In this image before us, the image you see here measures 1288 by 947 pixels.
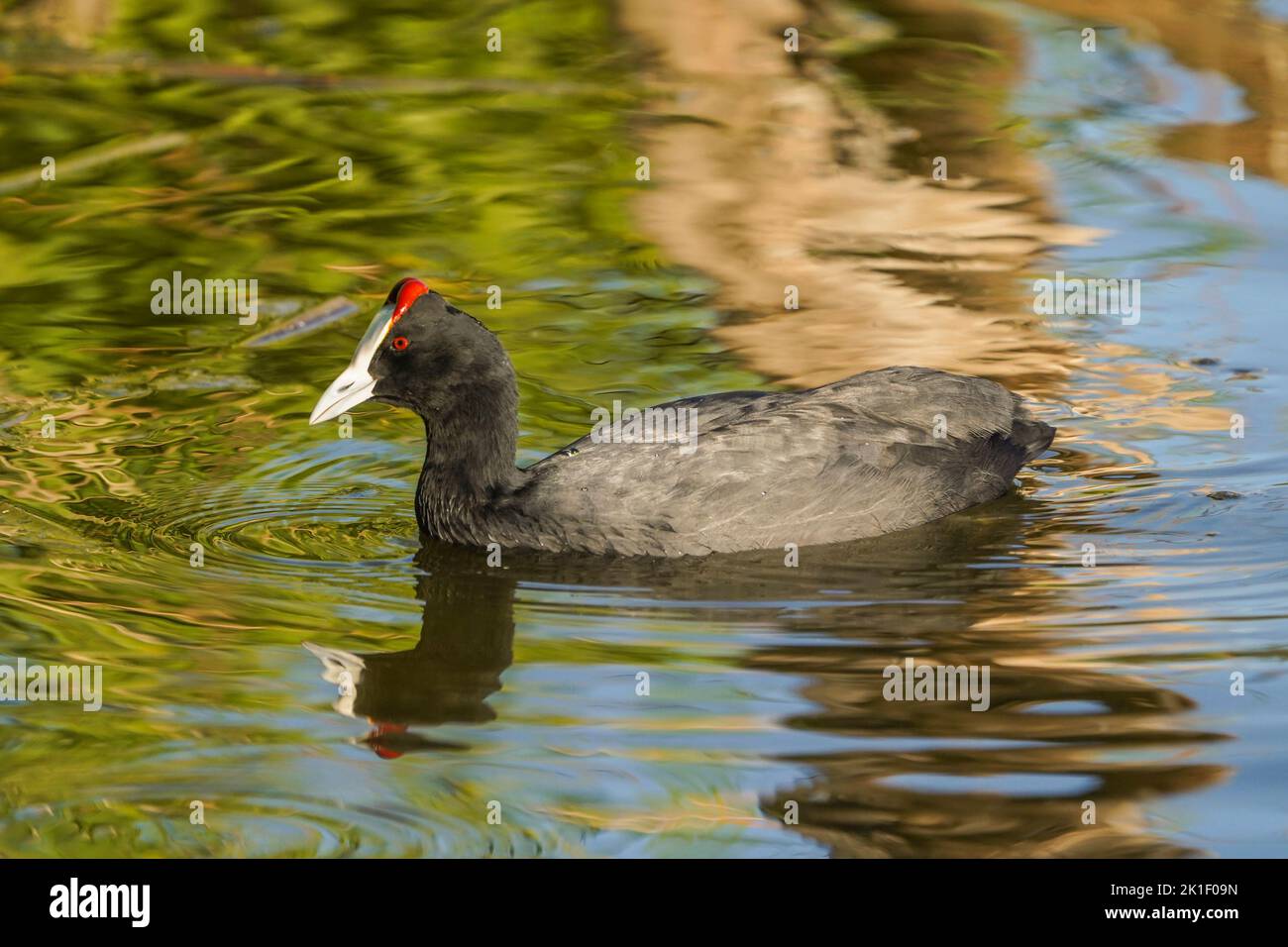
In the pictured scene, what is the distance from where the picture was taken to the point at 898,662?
633cm

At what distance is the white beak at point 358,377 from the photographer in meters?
7.44

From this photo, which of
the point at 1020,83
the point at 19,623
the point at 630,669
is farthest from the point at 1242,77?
the point at 19,623

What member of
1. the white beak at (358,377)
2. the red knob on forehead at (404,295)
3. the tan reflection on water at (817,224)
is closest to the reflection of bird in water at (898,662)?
the white beak at (358,377)

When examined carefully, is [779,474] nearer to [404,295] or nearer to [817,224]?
[404,295]

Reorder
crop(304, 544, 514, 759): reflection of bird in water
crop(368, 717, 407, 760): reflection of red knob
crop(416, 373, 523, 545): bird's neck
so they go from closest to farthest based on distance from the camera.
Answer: crop(368, 717, 407, 760): reflection of red knob → crop(304, 544, 514, 759): reflection of bird in water → crop(416, 373, 523, 545): bird's neck

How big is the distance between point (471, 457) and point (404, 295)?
69 centimetres

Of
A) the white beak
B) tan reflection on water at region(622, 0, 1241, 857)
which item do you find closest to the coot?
the white beak

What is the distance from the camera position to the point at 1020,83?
14023mm

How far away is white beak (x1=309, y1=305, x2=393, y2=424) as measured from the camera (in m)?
7.44

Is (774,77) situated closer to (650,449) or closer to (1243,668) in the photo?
(650,449)

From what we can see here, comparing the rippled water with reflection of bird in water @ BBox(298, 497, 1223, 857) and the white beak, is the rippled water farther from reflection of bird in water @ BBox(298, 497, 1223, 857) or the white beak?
the white beak

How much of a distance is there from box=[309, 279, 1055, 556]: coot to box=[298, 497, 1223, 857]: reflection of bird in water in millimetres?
104

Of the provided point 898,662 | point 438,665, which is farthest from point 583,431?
point 898,662

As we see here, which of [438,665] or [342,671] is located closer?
[342,671]
